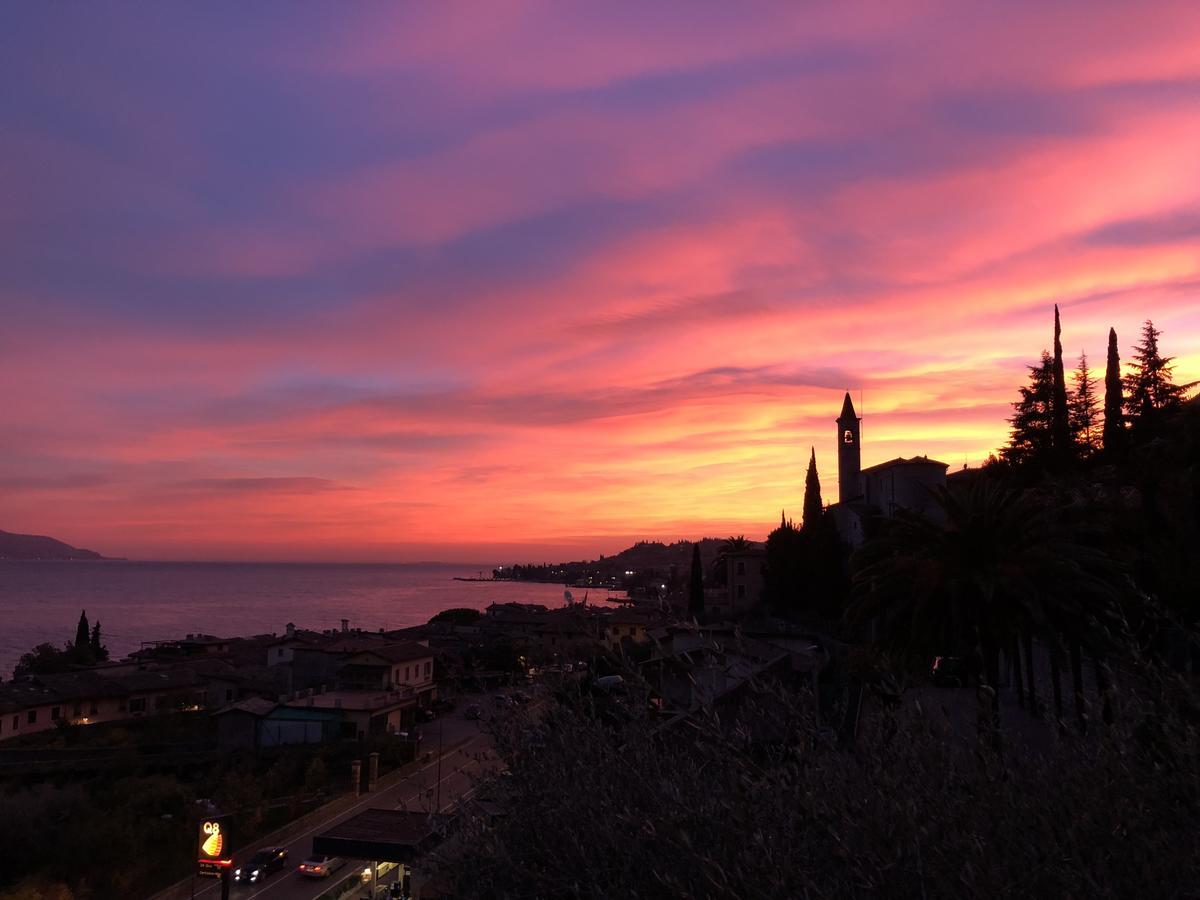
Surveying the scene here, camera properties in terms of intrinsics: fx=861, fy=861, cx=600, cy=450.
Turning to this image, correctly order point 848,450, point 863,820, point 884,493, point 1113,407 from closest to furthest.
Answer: point 863,820
point 1113,407
point 884,493
point 848,450

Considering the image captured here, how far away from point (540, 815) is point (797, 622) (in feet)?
140

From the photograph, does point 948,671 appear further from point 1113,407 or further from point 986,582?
point 1113,407

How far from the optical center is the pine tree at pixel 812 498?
55781mm

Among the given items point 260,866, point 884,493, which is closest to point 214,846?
point 260,866

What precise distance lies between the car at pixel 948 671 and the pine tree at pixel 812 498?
1480 inches

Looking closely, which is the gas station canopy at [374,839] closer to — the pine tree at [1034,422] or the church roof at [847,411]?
the pine tree at [1034,422]

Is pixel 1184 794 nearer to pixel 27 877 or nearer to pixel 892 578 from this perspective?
pixel 892 578

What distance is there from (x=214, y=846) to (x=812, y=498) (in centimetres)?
4699

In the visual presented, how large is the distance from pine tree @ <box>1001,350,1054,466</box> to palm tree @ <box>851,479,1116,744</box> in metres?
23.3

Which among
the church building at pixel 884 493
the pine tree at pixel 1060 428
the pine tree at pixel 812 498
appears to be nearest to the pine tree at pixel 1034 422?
the pine tree at pixel 1060 428

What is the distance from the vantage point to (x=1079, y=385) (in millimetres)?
42469

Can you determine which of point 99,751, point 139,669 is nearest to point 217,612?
point 139,669

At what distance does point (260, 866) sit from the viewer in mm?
19891

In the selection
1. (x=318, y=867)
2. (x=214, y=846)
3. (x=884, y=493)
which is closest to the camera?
(x=214, y=846)
